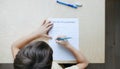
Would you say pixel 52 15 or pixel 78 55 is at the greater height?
pixel 52 15

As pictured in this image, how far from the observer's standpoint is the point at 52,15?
706 mm

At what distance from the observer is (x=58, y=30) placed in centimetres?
71

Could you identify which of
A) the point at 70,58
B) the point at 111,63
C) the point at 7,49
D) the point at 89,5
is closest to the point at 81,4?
the point at 89,5

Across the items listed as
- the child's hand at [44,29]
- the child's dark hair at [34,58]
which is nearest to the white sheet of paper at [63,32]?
the child's hand at [44,29]

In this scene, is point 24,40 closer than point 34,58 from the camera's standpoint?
No

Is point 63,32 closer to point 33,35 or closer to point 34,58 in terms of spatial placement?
point 33,35

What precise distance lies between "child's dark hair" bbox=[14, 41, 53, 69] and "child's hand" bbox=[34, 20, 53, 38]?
0.23m

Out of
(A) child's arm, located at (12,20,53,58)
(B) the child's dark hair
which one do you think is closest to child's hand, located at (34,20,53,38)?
(A) child's arm, located at (12,20,53,58)

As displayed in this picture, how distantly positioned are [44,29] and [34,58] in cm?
26

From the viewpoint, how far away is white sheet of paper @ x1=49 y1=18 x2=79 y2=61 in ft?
2.31

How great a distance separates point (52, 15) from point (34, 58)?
0.27m

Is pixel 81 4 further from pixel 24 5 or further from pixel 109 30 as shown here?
pixel 109 30

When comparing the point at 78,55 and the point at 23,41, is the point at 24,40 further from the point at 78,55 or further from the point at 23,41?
the point at 78,55

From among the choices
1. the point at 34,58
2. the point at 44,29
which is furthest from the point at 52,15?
the point at 34,58
